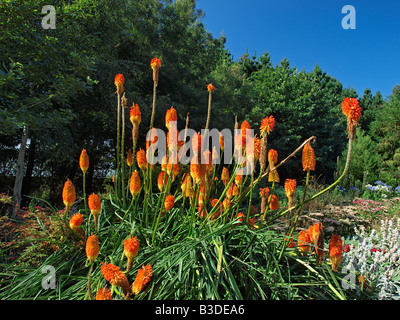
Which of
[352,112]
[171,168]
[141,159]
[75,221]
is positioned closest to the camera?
[352,112]

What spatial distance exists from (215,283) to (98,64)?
6.99 m

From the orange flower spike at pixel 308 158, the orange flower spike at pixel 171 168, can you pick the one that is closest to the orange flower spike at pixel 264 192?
the orange flower spike at pixel 308 158

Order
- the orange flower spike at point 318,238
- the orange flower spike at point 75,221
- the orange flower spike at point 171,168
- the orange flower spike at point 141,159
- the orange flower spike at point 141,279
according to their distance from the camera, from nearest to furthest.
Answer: the orange flower spike at point 141,279
the orange flower spike at point 318,238
the orange flower spike at point 75,221
the orange flower spike at point 171,168
the orange flower spike at point 141,159

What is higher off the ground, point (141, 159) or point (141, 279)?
point (141, 159)

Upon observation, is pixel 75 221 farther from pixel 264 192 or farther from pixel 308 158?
pixel 308 158

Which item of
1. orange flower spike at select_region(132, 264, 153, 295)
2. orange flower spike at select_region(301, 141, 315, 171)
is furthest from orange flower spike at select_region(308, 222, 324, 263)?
orange flower spike at select_region(132, 264, 153, 295)

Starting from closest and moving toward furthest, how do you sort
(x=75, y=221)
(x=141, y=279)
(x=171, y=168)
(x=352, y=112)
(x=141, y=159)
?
(x=141, y=279)
(x=352, y=112)
(x=75, y=221)
(x=171, y=168)
(x=141, y=159)

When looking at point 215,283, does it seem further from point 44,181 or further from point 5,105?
point 44,181

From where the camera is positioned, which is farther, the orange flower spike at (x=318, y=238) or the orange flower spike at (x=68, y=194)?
the orange flower spike at (x=68, y=194)

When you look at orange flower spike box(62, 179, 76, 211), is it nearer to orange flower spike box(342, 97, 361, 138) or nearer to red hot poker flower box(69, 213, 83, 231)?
red hot poker flower box(69, 213, 83, 231)

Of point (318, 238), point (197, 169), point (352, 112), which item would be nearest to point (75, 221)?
point (197, 169)

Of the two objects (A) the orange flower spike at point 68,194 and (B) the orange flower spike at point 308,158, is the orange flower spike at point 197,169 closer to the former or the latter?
(B) the orange flower spike at point 308,158

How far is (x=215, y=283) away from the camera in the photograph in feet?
3.86
